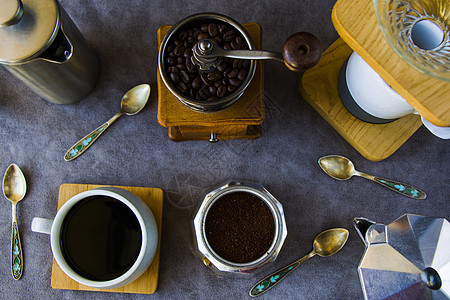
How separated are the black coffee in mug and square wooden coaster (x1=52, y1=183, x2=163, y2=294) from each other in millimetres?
64

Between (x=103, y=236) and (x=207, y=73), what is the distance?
36 cm

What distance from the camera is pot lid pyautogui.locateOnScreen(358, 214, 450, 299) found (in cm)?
63

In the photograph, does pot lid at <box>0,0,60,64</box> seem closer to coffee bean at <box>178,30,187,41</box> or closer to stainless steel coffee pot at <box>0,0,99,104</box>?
stainless steel coffee pot at <box>0,0,99,104</box>

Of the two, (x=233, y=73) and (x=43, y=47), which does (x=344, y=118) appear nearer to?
(x=233, y=73)

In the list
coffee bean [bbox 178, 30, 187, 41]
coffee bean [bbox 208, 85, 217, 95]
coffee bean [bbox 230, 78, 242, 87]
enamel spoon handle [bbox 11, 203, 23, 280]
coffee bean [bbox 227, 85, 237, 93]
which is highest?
coffee bean [bbox 178, 30, 187, 41]

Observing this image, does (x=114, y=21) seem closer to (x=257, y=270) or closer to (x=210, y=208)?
(x=210, y=208)

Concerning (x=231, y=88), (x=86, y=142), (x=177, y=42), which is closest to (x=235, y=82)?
(x=231, y=88)

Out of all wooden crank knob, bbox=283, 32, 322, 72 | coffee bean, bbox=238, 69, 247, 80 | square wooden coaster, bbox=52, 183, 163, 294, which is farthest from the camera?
square wooden coaster, bbox=52, 183, 163, 294

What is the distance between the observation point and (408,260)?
2.12ft

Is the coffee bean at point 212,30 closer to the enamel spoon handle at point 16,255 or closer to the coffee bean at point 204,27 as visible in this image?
the coffee bean at point 204,27

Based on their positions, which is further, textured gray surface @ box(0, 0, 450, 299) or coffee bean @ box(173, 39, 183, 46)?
textured gray surface @ box(0, 0, 450, 299)

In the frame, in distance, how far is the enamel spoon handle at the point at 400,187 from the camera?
72cm

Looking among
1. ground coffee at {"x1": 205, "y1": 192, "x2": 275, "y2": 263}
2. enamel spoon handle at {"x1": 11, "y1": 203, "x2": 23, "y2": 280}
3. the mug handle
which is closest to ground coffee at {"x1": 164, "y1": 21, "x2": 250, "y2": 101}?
ground coffee at {"x1": 205, "y1": 192, "x2": 275, "y2": 263}

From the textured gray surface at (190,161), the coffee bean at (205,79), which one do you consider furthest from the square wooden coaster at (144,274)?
the coffee bean at (205,79)
